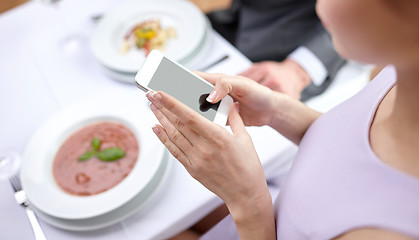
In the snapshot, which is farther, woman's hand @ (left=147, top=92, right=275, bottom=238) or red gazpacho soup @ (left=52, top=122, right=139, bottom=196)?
red gazpacho soup @ (left=52, top=122, right=139, bottom=196)

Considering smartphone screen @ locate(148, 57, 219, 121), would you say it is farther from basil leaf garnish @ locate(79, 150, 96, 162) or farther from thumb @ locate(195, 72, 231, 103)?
basil leaf garnish @ locate(79, 150, 96, 162)

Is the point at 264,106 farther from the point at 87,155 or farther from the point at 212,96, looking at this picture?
the point at 87,155

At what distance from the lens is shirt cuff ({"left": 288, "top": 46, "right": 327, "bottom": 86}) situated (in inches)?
42.9

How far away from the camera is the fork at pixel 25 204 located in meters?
0.73

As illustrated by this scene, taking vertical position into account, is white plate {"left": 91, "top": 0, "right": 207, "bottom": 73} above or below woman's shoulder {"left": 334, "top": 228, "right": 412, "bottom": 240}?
above

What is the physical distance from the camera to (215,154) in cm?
62

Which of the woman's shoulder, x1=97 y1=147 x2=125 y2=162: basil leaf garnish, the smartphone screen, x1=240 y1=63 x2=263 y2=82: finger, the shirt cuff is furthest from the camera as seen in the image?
the shirt cuff

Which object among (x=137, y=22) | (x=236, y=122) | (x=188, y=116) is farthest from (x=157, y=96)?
(x=137, y=22)

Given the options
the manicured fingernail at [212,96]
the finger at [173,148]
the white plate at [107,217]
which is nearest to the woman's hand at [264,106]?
the manicured fingernail at [212,96]

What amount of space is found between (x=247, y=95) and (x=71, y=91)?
513mm

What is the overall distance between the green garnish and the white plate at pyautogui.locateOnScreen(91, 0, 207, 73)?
9.3 inches

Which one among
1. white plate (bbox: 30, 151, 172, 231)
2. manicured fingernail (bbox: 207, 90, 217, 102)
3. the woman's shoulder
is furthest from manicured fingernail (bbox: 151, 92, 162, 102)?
the woman's shoulder

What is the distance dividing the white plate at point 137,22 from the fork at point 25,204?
360 mm

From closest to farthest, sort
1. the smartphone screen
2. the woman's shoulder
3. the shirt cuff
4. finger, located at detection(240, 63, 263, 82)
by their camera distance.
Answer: the woman's shoulder
the smartphone screen
finger, located at detection(240, 63, 263, 82)
the shirt cuff
